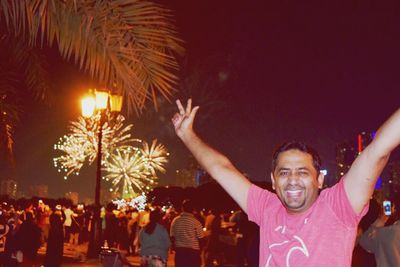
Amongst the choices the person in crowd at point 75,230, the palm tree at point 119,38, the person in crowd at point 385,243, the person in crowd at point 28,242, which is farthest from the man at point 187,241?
the person in crowd at point 75,230

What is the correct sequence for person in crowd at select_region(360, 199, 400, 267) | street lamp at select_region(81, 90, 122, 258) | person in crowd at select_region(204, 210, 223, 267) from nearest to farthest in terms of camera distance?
person in crowd at select_region(360, 199, 400, 267) < street lamp at select_region(81, 90, 122, 258) < person in crowd at select_region(204, 210, 223, 267)

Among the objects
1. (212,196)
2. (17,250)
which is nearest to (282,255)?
(17,250)

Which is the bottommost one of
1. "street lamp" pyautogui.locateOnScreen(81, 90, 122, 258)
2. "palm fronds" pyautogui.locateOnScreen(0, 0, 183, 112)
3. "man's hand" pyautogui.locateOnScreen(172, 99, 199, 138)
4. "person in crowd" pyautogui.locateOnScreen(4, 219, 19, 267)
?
"person in crowd" pyautogui.locateOnScreen(4, 219, 19, 267)

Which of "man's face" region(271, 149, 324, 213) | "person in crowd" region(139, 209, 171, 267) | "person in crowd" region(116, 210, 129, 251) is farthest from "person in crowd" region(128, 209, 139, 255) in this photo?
"man's face" region(271, 149, 324, 213)

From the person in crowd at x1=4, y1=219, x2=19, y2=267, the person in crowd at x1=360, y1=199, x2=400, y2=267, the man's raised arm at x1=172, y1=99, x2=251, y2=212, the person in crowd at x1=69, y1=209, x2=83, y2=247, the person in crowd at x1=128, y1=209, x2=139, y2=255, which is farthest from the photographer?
the person in crowd at x1=69, y1=209, x2=83, y2=247

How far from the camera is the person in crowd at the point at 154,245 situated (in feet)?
38.4

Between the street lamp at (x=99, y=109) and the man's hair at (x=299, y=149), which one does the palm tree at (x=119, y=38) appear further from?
the street lamp at (x=99, y=109)

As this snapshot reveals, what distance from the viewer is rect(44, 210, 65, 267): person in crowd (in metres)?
15.0

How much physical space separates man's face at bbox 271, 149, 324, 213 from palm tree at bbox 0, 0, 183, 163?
87.9 inches

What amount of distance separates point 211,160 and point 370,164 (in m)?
1.19

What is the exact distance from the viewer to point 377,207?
25.6ft

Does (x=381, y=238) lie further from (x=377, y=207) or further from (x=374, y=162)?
(x=374, y=162)

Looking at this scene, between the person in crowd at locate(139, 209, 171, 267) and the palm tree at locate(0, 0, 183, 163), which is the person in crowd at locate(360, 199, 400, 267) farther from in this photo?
the person in crowd at locate(139, 209, 171, 267)

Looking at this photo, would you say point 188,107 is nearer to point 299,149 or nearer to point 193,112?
point 193,112
